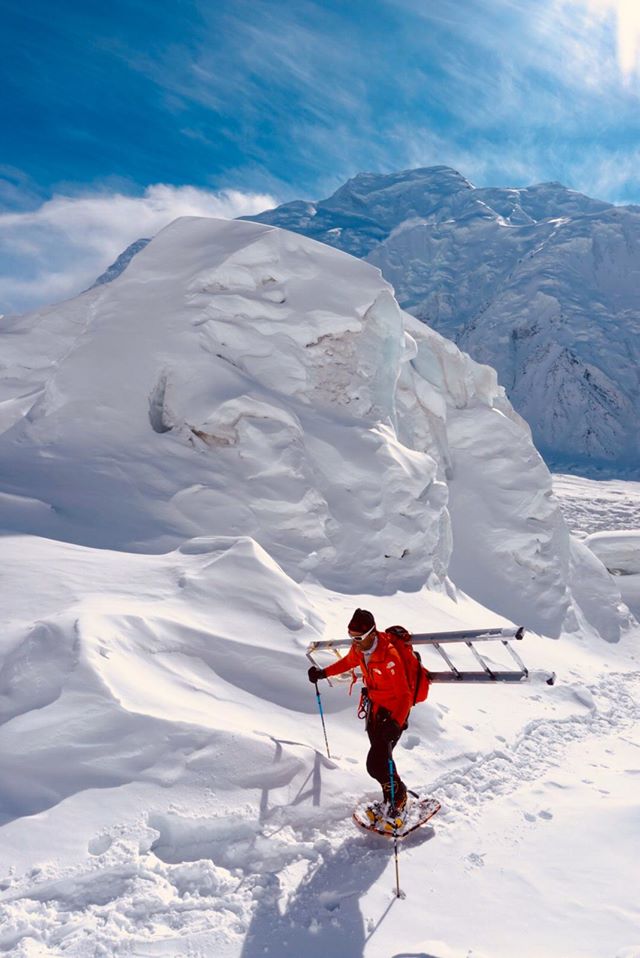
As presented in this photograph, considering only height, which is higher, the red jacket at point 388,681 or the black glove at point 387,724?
the red jacket at point 388,681

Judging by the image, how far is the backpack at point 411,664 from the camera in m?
4.19

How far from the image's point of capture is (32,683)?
4.55 meters

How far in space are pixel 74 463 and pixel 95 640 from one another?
19.3 ft

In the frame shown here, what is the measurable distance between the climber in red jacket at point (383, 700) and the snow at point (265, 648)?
1.16ft

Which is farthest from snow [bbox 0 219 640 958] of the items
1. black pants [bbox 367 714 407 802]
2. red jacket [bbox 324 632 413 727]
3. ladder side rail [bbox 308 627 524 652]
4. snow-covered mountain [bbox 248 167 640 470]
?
snow-covered mountain [bbox 248 167 640 470]

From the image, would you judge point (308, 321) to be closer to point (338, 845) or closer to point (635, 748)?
point (635, 748)

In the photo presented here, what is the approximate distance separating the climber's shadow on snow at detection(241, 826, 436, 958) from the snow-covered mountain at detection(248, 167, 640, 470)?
75.7 m

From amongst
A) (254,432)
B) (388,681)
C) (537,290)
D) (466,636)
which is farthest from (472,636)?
(537,290)

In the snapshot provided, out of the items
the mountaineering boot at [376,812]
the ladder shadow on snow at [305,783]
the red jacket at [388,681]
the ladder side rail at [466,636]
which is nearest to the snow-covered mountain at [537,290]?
the ladder side rail at [466,636]

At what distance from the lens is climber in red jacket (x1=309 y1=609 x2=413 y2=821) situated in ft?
13.4

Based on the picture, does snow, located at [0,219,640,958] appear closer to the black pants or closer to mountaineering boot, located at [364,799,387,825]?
mountaineering boot, located at [364,799,387,825]

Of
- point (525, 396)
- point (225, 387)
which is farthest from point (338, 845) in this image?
point (525, 396)

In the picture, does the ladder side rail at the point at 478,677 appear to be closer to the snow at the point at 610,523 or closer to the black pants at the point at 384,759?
the black pants at the point at 384,759

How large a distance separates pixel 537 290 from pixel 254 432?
90.9m
